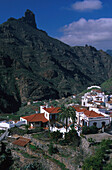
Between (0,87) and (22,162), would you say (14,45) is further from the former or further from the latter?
(22,162)

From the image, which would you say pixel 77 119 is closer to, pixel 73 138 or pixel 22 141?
pixel 73 138

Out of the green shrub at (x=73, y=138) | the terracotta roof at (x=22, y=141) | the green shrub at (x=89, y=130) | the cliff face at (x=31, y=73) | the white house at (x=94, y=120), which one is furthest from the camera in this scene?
the cliff face at (x=31, y=73)

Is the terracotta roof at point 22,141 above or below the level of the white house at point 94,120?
below

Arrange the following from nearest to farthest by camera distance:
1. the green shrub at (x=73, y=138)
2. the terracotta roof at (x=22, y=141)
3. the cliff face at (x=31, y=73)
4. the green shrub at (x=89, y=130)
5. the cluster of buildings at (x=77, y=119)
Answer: the green shrub at (x=73, y=138), the green shrub at (x=89, y=130), the terracotta roof at (x=22, y=141), the cluster of buildings at (x=77, y=119), the cliff face at (x=31, y=73)

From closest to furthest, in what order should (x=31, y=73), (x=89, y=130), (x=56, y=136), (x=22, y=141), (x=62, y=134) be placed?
(x=56, y=136)
(x=89, y=130)
(x=62, y=134)
(x=22, y=141)
(x=31, y=73)

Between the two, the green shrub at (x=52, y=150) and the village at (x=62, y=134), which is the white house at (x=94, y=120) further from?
the green shrub at (x=52, y=150)

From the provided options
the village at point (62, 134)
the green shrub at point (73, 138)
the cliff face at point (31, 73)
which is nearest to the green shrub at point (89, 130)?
the village at point (62, 134)

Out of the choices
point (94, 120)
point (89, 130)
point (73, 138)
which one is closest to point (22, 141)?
point (73, 138)

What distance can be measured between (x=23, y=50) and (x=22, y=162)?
13801 centimetres

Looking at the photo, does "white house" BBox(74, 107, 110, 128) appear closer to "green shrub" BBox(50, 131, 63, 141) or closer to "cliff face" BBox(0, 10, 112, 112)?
"green shrub" BBox(50, 131, 63, 141)

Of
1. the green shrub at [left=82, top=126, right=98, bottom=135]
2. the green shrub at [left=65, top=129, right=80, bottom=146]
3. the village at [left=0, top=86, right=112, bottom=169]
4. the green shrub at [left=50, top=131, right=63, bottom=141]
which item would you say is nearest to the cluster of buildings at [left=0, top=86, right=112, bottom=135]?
the village at [left=0, top=86, right=112, bottom=169]

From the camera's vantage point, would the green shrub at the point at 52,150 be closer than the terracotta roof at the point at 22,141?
Yes

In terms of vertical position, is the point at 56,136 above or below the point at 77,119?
below

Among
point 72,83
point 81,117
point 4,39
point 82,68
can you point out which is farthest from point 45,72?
point 81,117
